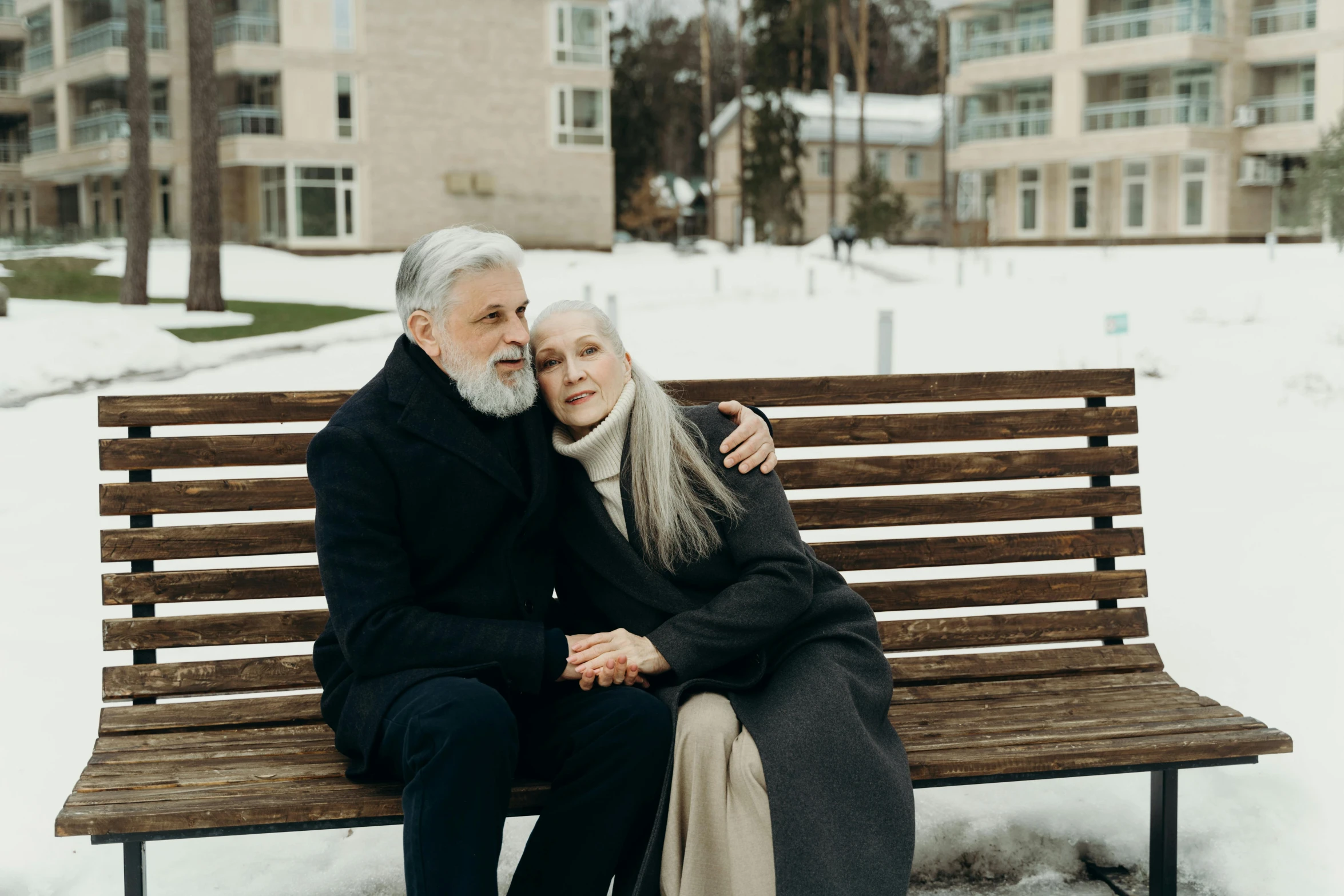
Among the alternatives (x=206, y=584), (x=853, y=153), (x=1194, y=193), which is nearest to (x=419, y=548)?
(x=206, y=584)

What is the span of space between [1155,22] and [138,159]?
33.5m

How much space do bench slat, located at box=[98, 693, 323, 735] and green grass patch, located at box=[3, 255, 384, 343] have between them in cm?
1796

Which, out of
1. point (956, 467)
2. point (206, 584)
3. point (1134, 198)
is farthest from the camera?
point (1134, 198)

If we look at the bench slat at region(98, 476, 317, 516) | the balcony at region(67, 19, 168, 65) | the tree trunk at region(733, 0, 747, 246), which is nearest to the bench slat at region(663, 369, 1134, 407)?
the bench slat at region(98, 476, 317, 516)

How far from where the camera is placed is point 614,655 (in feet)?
11.4

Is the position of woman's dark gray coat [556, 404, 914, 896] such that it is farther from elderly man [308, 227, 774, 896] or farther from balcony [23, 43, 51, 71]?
balcony [23, 43, 51, 71]

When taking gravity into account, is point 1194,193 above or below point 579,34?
below

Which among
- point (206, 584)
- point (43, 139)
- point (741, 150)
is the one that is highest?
point (43, 139)

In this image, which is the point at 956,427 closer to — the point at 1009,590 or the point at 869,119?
the point at 1009,590

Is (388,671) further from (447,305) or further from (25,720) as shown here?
(25,720)

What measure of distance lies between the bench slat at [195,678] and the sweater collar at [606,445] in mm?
941

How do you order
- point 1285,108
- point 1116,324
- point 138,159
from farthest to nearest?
→ point 1285,108 < point 138,159 < point 1116,324

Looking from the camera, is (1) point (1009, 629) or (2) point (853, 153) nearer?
(1) point (1009, 629)

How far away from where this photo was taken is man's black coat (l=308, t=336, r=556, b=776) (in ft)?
11.0
